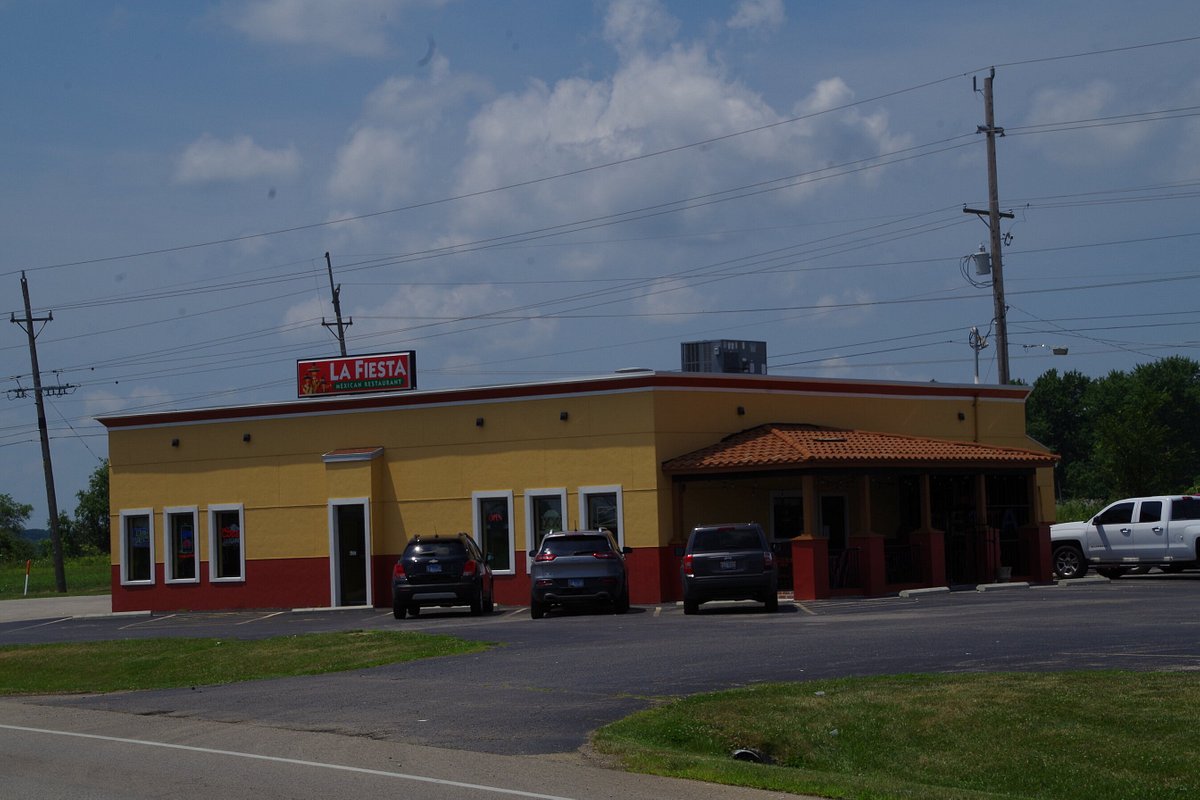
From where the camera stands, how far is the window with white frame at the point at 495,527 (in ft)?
112

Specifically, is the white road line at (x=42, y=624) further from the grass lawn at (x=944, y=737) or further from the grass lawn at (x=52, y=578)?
the grass lawn at (x=944, y=737)

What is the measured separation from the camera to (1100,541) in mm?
34312

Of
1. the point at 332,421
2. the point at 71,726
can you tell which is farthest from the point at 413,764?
the point at 332,421

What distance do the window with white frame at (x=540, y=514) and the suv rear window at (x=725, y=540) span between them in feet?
22.4

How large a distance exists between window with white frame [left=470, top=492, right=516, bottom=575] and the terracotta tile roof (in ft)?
14.1

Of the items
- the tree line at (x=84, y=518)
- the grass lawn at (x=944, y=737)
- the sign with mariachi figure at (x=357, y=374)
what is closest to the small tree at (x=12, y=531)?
the tree line at (x=84, y=518)

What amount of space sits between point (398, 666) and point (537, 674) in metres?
3.03

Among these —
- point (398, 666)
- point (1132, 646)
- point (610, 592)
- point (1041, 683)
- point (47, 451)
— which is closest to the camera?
point (1041, 683)

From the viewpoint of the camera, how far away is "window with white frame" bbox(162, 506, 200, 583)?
38.2m

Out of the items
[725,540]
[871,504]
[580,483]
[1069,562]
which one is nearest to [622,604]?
[725,540]

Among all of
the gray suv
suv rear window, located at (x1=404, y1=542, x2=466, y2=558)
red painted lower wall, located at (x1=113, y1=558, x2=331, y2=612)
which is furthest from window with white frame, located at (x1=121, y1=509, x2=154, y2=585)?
the gray suv

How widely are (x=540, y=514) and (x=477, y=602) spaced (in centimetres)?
460

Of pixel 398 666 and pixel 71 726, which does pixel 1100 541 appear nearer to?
pixel 398 666

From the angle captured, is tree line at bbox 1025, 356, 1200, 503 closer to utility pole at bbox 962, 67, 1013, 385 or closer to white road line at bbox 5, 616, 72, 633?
utility pole at bbox 962, 67, 1013, 385
